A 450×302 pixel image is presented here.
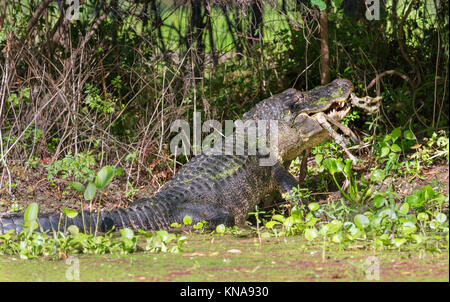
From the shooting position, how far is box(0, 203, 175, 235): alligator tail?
4.54m

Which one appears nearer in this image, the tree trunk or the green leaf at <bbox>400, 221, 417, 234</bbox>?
the green leaf at <bbox>400, 221, 417, 234</bbox>

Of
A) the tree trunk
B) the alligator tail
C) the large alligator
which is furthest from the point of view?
the tree trunk

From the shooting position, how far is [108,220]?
470cm

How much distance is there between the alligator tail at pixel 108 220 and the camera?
179 inches

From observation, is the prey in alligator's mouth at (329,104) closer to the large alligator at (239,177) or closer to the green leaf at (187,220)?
the large alligator at (239,177)

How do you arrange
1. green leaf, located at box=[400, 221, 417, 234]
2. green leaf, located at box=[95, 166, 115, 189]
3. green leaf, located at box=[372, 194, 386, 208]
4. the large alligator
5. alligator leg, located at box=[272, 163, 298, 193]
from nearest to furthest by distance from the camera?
green leaf, located at box=[400, 221, 417, 234], green leaf, located at box=[95, 166, 115, 189], green leaf, located at box=[372, 194, 386, 208], the large alligator, alligator leg, located at box=[272, 163, 298, 193]

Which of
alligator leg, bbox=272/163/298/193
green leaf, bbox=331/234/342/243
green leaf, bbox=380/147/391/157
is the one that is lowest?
green leaf, bbox=331/234/342/243

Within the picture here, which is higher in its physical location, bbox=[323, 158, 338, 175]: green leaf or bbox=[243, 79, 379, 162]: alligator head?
bbox=[243, 79, 379, 162]: alligator head

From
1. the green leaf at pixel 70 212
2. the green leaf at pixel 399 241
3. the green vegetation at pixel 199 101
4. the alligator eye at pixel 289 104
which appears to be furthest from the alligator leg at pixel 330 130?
the green leaf at pixel 70 212

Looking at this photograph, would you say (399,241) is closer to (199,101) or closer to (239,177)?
(239,177)

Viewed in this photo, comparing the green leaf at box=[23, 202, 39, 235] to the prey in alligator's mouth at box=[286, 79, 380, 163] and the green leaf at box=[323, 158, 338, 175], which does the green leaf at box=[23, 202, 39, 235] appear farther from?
the prey in alligator's mouth at box=[286, 79, 380, 163]

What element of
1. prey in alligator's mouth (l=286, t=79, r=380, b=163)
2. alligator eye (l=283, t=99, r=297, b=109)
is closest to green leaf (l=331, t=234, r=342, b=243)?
prey in alligator's mouth (l=286, t=79, r=380, b=163)

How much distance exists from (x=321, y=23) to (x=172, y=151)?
81.5 inches
